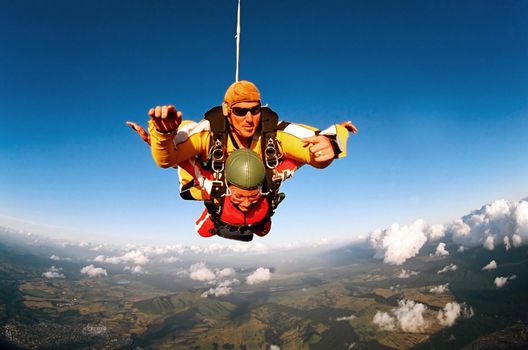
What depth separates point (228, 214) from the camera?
15.1 feet

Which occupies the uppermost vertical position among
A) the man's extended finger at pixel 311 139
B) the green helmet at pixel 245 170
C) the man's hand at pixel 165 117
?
the man's extended finger at pixel 311 139

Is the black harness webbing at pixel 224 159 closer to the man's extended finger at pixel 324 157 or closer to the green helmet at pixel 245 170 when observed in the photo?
the green helmet at pixel 245 170

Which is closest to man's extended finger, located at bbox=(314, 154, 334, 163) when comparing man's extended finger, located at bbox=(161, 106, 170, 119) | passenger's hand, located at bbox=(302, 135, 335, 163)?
passenger's hand, located at bbox=(302, 135, 335, 163)

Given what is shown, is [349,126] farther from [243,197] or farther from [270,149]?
[243,197]

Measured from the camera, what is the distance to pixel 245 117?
421 cm

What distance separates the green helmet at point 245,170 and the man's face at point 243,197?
11 cm

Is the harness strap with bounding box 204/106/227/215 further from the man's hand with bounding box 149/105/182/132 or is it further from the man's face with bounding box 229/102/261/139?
the man's hand with bounding box 149/105/182/132

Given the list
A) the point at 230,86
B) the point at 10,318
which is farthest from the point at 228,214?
the point at 10,318

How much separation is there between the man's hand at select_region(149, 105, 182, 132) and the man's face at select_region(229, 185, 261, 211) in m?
1.61

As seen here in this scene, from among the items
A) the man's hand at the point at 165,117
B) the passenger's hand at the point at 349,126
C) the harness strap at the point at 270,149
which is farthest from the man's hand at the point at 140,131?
the passenger's hand at the point at 349,126

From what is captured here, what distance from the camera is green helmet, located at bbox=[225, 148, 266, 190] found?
4.13m

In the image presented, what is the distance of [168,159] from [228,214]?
5.07 ft

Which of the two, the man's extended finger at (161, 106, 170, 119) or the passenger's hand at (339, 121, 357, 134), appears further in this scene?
the passenger's hand at (339, 121, 357, 134)

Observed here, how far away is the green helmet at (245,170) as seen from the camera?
413 cm
